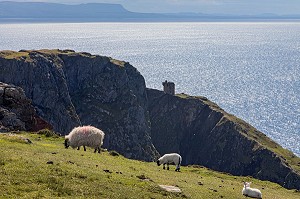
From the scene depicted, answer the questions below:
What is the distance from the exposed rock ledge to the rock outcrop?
304 feet

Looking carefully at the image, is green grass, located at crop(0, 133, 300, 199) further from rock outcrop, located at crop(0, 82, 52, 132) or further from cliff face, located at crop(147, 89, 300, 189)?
cliff face, located at crop(147, 89, 300, 189)

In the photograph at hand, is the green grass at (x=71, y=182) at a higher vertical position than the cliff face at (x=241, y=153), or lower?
higher

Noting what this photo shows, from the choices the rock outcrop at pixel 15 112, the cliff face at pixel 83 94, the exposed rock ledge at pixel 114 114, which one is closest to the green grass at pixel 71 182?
the rock outcrop at pixel 15 112

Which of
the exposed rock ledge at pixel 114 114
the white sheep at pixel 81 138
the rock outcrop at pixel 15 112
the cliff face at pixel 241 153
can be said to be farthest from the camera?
the exposed rock ledge at pixel 114 114

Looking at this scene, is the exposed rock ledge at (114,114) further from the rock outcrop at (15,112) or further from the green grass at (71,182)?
the green grass at (71,182)

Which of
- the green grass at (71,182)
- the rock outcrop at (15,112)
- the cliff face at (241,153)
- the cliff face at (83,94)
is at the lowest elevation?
the cliff face at (241,153)

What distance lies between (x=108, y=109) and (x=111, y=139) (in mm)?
15158

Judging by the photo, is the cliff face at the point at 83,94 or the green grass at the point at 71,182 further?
the cliff face at the point at 83,94

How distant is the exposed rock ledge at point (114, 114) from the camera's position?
155 meters

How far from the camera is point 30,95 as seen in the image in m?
156

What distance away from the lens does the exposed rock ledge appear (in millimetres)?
155000

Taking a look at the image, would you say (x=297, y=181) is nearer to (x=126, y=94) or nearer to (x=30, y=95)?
(x=126, y=94)

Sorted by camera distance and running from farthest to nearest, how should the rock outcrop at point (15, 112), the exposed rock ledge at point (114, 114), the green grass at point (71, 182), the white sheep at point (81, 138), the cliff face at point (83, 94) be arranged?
the cliff face at point (83, 94) → the exposed rock ledge at point (114, 114) → the rock outcrop at point (15, 112) → the white sheep at point (81, 138) → the green grass at point (71, 182)

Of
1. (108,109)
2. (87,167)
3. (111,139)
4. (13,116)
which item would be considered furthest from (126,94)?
(87,167)
